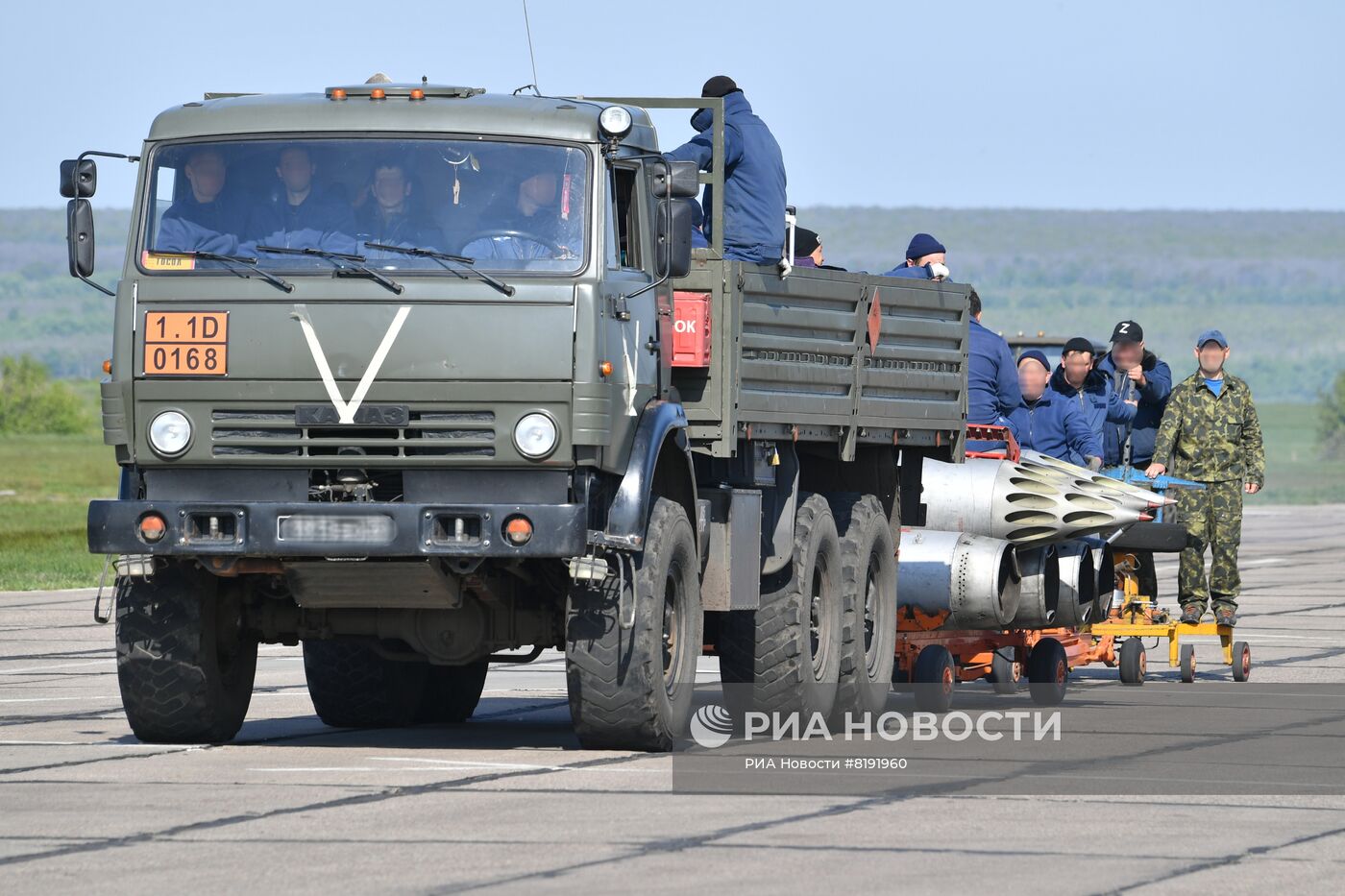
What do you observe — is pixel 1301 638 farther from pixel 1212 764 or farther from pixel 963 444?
pixel 1212 764

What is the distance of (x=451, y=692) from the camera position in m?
14.5

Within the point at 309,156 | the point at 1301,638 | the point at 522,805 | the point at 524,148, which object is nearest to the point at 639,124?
the point at 524,148

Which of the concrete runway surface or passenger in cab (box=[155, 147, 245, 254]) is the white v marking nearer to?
passenger in cab (box=[155, 147, 245, 254])

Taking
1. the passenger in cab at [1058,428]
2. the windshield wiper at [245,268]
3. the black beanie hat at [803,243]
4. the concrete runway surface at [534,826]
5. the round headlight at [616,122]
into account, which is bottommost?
the concrete runway surface at [534,826]

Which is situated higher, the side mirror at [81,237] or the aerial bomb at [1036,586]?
the side mirror at [81,237]

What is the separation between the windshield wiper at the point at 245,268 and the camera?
11648 mm

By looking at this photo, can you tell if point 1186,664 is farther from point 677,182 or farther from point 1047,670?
point 677,182

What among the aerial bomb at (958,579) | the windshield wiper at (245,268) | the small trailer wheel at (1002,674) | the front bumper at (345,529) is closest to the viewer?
the front bumper at (345,529)

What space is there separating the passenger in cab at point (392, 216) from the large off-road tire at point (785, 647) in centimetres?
297

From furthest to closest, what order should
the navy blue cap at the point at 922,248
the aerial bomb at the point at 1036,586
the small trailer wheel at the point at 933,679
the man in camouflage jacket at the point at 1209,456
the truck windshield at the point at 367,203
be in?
the man in camouflage jacket at the point at 1209,456
the navy blue cap at the point at 922,248
the aerial bomb at the point at 1036,586
the small trailer wheel at the point at 933,679
the truck windshield at the point at 367,203

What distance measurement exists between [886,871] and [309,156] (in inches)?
198

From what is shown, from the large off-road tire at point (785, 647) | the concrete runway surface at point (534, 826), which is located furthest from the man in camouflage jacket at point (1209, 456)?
the concrete runway surface at point (534, 826)

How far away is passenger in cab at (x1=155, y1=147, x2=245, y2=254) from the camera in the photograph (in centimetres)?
→ 1189

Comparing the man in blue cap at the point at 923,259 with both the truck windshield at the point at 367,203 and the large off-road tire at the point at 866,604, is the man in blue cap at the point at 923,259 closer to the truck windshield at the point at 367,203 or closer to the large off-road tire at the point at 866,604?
the large off-road tire at the point at 866,604
